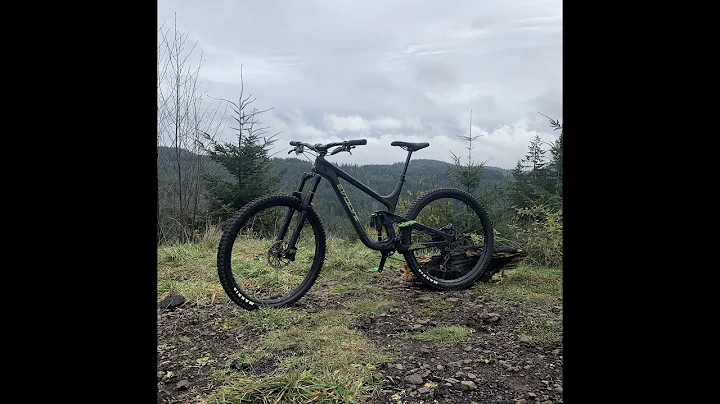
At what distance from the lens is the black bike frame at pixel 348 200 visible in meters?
3.47

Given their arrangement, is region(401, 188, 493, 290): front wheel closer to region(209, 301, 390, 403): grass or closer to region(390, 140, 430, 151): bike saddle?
region(390, 140, 430, 151): bike saddle

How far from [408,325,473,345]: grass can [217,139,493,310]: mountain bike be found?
3.55 feet

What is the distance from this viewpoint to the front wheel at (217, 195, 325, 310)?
3186mm

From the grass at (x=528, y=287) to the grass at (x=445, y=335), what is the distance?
0.99m

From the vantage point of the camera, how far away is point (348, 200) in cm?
380

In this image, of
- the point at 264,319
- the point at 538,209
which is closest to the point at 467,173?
the point at 538,209

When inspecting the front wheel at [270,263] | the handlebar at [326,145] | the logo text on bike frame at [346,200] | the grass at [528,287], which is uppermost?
the handlebar at [326,145]

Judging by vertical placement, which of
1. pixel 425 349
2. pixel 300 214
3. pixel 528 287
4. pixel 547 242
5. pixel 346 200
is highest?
pixel 346 200

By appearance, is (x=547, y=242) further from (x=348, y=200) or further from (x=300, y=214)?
(x=300, y=214)

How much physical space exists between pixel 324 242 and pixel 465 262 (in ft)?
4.89

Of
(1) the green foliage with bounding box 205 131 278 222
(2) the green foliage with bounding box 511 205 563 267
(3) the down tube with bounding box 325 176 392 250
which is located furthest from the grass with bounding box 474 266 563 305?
(1) the green foliage with bounding box 205 131 278 222

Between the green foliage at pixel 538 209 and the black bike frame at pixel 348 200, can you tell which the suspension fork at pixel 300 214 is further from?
the green foliage at pixel 538 209

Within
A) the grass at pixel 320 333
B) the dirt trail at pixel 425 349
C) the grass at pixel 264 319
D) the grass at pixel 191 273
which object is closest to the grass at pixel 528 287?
the grass at pixel 320 333

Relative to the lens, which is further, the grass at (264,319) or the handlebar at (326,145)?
the handlebar at (326,145)
